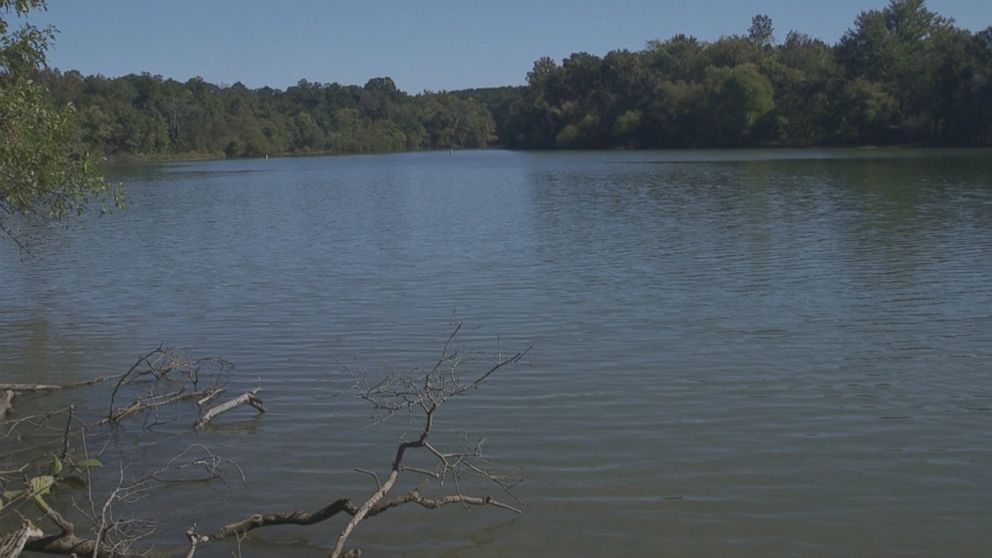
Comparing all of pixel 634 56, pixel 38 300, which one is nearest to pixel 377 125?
pixel 634 56

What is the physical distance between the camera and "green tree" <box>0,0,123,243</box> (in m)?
10.7

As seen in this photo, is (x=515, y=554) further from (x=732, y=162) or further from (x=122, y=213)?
(x=732, y=162)

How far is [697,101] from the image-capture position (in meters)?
110

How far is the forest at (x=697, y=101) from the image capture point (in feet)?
280

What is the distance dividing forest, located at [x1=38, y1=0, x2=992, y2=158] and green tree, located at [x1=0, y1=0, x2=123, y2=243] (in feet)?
154

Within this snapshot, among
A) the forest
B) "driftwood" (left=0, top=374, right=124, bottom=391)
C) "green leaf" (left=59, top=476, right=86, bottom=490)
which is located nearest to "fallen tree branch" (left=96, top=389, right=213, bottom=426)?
"driftwood" (left=0, top=374, right=124, bottom=391)

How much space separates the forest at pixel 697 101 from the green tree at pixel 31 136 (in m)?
47.0

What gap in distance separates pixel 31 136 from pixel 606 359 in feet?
23.3

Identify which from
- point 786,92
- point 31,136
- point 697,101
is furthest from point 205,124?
point 31,136

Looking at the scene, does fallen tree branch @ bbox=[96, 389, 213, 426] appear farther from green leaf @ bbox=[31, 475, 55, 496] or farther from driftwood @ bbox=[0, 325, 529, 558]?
green leaf @ bbox=[31, 475, 55, 496]

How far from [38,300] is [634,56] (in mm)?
122676

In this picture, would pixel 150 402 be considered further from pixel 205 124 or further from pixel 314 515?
pixel 205 124

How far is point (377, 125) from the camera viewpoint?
192 meters

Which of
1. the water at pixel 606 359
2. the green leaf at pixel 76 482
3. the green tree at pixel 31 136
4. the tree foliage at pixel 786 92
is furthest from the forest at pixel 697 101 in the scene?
the green leaf at pixel 76 482
